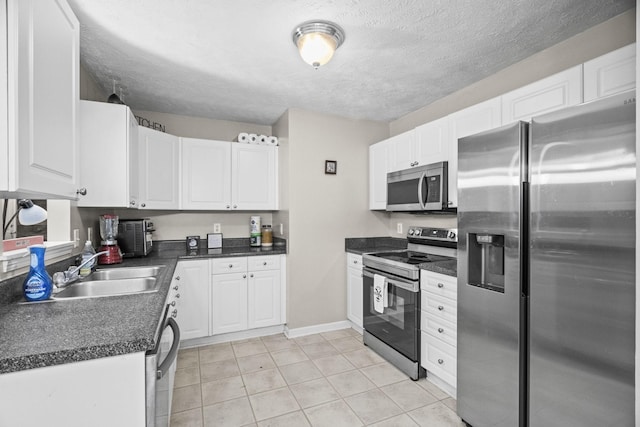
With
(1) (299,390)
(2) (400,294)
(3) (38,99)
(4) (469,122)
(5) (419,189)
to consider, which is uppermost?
(4) (469,122)

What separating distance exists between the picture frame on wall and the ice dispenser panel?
6.27ft

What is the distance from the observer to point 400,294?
261 cm

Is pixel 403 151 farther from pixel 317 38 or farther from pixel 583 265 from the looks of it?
pixel 583 265

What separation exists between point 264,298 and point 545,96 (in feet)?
9.40

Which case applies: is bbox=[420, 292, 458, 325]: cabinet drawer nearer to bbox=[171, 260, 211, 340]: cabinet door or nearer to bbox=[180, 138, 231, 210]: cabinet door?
bbox=[171, 260, 211, 340]: cabinet door

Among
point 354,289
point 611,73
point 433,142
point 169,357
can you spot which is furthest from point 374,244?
point 169,357

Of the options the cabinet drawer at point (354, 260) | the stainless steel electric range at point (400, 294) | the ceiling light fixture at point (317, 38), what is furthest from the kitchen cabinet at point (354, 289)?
the ceiling light fixture at point (317, 38)

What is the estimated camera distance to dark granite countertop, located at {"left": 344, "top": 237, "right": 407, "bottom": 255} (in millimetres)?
3581

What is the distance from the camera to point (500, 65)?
7.77 feet

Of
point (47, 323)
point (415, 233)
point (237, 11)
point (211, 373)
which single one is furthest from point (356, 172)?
point (47, 323)

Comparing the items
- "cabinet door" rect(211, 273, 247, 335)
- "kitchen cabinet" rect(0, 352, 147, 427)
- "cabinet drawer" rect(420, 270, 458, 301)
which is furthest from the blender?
"cabinet drawer" rect(420, 270, 458, 301)

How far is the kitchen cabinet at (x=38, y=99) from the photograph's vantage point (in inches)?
37.6

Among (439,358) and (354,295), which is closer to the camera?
(439,358)

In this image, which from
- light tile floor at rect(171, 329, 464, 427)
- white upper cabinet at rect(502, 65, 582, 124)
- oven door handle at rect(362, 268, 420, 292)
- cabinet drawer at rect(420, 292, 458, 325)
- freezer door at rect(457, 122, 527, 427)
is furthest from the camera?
oven door handle at rect(362, 268, 420, 292)
